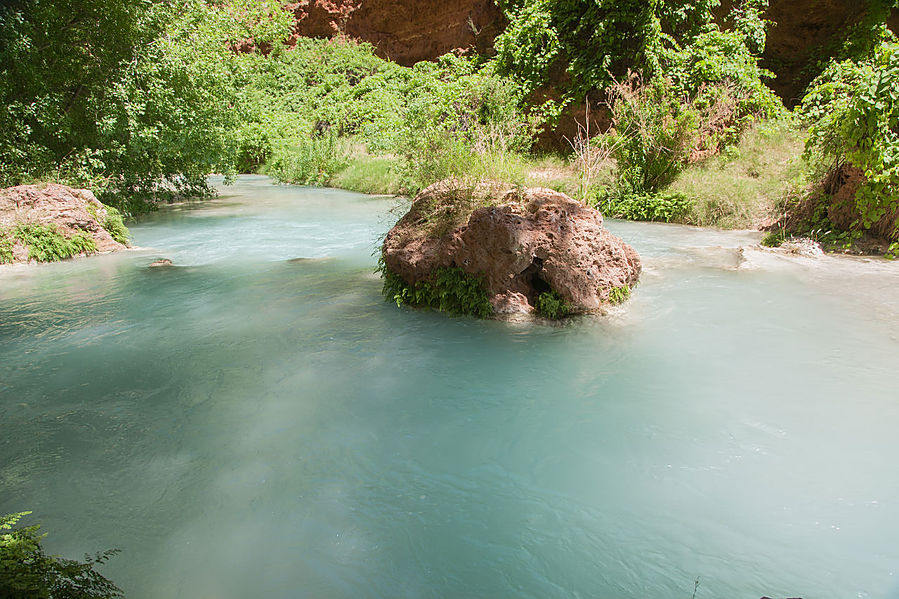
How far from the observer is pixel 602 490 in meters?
3.33

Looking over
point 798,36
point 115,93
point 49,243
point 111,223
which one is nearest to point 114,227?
point 111,223

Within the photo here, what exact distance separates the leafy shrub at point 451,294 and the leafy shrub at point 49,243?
6.83 meters

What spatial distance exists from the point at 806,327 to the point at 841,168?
186 inches

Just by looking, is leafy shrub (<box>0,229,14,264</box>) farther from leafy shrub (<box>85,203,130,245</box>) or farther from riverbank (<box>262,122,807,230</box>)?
riverbank (<box>262,122,807,230</box>)

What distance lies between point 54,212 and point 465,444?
983 centimetres

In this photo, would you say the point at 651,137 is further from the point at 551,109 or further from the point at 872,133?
the point at 872,133

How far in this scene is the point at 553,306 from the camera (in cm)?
596

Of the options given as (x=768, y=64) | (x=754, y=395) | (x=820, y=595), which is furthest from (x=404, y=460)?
(x=768, y=64)

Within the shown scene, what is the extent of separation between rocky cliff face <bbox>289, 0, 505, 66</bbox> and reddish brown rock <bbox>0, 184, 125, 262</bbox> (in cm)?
1742

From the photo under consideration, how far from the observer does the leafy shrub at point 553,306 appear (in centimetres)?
596

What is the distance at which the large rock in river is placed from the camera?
5945 millimetres

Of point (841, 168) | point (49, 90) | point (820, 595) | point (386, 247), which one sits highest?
point (49, 90)

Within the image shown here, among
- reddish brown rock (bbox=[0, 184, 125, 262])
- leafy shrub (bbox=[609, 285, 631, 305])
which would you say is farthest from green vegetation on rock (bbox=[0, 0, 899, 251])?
leafy shrub (bbox=[609, 285, 631, 305])

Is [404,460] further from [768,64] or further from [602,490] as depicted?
[768,64]
